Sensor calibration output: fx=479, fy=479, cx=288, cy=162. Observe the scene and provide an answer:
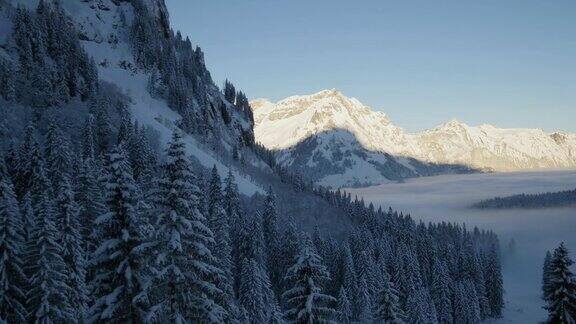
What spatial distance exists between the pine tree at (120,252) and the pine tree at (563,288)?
23.0 m

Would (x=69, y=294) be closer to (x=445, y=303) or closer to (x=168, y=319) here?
(x=168, y=319)

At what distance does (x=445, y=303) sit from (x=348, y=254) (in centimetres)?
2321

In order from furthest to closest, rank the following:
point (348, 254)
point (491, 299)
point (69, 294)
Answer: point (491, 299)
point (348, 254)
point (69, 294)

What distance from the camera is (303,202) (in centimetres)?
19525

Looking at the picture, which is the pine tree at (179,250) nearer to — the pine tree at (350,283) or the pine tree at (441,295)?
the pine tree at (350,283)

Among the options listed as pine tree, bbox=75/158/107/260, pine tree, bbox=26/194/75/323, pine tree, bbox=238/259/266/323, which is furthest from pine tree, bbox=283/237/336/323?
pine tree, bbox=238/259/266/323

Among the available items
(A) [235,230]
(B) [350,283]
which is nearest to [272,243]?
(A) [235,230]

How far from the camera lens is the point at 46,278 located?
32.8 meters

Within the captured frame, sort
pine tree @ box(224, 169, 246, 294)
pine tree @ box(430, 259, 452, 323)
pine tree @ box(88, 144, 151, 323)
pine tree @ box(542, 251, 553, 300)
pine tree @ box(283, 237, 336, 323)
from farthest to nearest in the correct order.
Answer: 1. pine tree @ box(430, 259, 452, 323)
2. pine tree @ box(224, 169, 246, 294)
3. pine tree @ box(542, 251, 553, 300)
4. pine tree @ box(283, 237, 336, 323)
5. pine tree @ box(88, 144, 151, 323)

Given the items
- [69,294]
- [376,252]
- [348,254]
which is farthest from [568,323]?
[376,252]

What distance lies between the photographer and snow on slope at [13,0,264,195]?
151 metres

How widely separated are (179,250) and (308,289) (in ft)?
25.9

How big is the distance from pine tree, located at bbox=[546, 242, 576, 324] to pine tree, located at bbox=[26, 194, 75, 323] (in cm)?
3128

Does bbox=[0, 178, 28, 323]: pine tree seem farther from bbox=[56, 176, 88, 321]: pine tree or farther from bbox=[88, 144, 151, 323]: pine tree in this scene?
bbox=[88, 144, 151, 323]: pine tree
